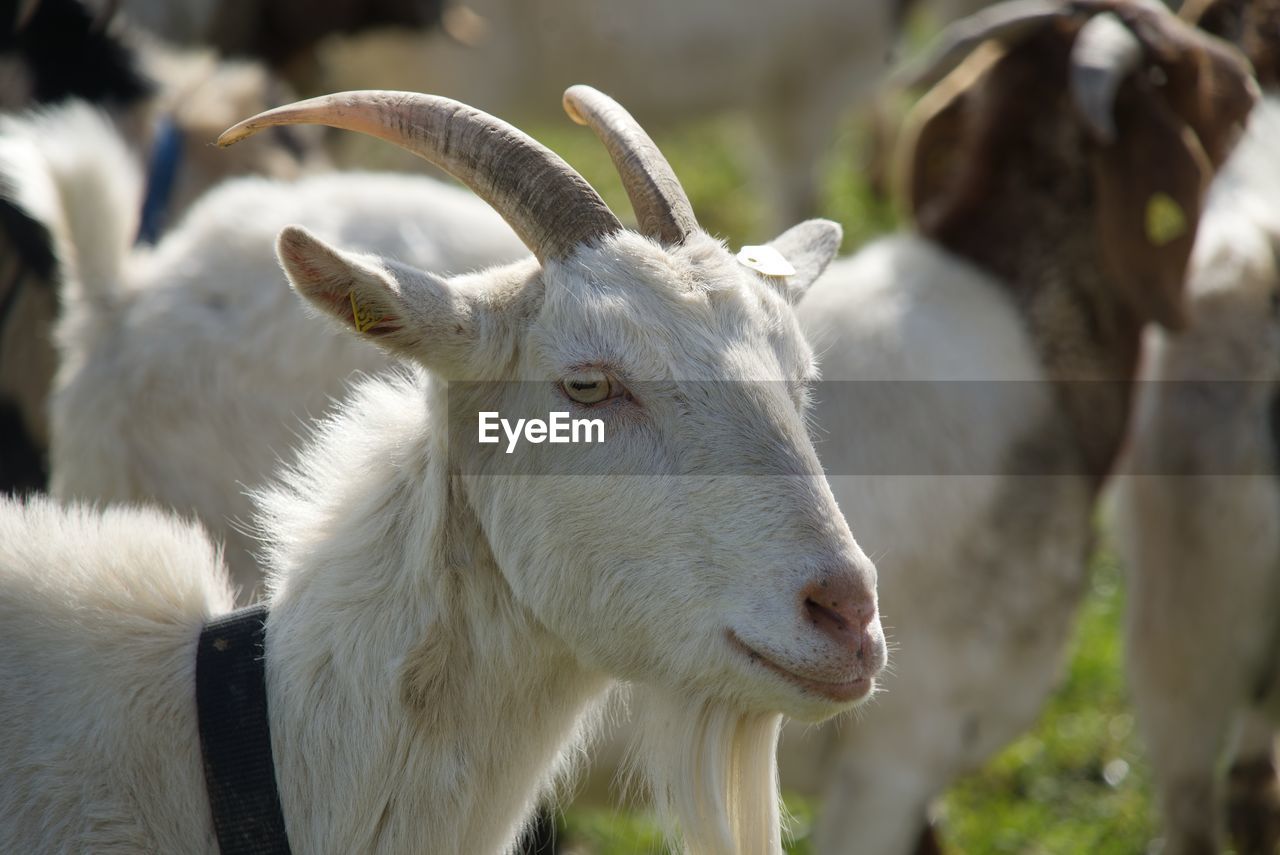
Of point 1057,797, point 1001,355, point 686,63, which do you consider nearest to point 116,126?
point 1001,355

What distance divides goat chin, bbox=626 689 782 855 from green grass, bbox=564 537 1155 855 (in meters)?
1.91

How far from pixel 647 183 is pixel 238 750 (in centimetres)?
121

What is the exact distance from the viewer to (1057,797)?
4957mm

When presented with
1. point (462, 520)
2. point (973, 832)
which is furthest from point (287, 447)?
point (973, 832)

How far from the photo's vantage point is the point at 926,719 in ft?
12.0

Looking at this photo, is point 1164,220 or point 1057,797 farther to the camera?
point 1057,797

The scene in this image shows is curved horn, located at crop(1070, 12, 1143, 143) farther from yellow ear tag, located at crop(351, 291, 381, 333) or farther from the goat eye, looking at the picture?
yellow ear tag, located at crop(351, 291, 381, 333)

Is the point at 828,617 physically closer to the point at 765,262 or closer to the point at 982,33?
the point at 765,262

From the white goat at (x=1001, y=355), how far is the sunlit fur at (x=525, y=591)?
1.31 m

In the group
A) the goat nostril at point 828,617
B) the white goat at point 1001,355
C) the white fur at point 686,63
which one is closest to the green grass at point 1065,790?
the white goat at point 1001,355

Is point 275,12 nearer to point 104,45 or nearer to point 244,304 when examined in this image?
point 104,45

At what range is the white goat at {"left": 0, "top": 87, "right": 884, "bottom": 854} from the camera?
2.18 metres

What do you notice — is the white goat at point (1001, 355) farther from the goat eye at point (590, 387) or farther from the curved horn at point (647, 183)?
the goat eye at point (590, 387)

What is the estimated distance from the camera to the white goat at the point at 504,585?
2176 mm
